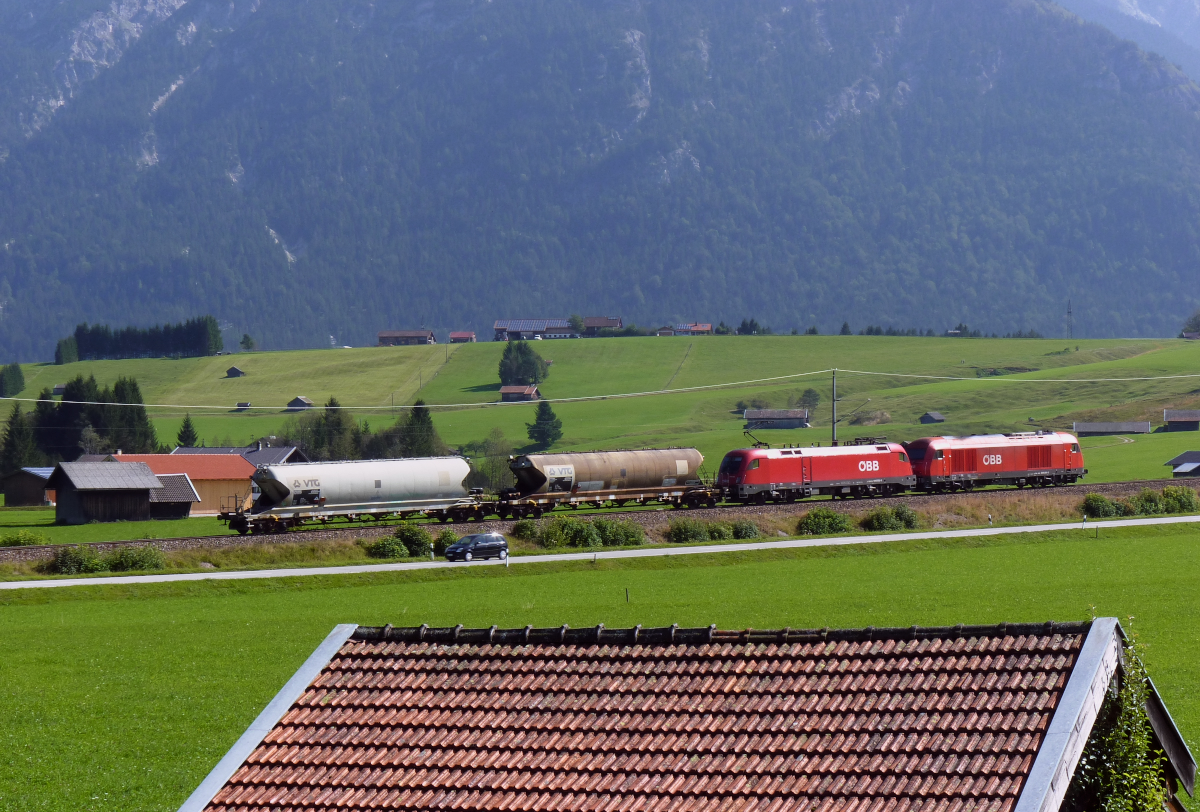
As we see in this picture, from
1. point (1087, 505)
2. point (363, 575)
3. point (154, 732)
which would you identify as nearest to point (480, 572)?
point (363, 575)

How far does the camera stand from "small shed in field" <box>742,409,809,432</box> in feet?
509

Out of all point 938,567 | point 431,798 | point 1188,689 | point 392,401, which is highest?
point 431,798

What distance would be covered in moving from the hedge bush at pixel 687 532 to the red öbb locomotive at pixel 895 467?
11615 millimetres

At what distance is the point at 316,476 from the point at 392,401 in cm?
12047

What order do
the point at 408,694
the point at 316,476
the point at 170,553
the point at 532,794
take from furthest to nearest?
the point at 316,476 < the point at 170,553 < the point at 408,694 < the point at 532,794

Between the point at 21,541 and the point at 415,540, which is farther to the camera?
the point at 21,541

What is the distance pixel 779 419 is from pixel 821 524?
320ft

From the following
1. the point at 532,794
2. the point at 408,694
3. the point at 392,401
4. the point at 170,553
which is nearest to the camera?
the point at 532,794

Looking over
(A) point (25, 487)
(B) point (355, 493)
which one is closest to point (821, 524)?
(B) point (355, 493)

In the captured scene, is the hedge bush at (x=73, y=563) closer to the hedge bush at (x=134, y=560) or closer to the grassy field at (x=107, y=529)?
the hedge bush at (x=134, y=560)

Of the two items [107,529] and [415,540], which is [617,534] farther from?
[107,529]

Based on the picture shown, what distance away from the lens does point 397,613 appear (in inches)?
1391

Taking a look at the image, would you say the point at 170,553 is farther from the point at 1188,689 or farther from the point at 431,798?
the point at 431,798

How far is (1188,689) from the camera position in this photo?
838 inches
